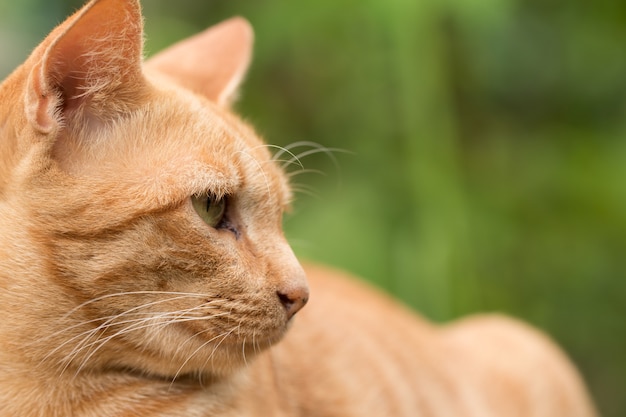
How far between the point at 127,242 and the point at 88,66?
0.81 feet

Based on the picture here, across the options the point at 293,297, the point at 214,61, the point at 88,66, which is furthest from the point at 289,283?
the point at 214,61

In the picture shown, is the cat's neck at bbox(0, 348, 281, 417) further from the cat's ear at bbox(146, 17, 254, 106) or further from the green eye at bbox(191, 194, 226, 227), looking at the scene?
the cat's ear at bbox(146, 17, 254, 106)

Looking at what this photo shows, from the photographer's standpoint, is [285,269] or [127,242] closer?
[127,242]

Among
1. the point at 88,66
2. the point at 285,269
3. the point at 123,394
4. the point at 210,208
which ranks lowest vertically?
the point at 123,394

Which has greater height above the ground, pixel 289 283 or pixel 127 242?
pixel 127 242

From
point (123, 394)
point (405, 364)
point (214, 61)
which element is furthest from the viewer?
point (405, 364)

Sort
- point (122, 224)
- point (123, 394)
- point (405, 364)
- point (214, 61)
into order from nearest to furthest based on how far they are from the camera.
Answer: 1. point (122, 224)
2. point (123, 394)
3. point (214, 61)
4. point (405, 364)

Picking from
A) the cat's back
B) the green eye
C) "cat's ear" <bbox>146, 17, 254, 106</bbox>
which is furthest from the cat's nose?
"cat's ear" <bbox>146, 17, 254, 106</bbox>

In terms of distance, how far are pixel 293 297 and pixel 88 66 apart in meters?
0.44

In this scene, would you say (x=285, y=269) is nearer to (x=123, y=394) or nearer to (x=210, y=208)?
(x=210, y=208)

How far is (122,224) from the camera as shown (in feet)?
3.72

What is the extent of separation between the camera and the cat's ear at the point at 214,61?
5.17ft

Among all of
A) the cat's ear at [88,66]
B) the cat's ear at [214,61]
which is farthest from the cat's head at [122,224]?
the cat's ear at [214,61]

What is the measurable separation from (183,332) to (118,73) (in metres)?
0.38
